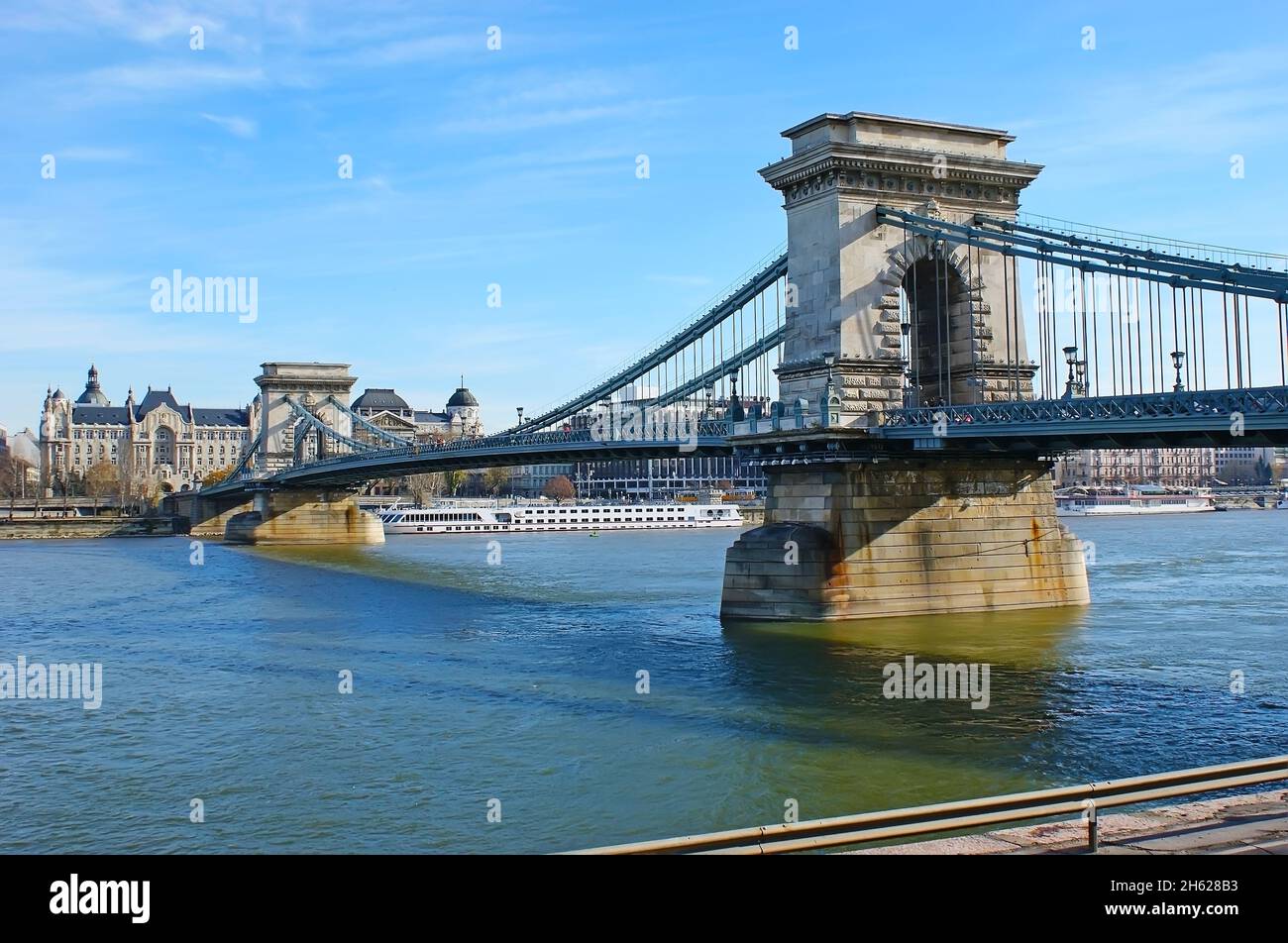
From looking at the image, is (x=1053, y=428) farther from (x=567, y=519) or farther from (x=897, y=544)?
(x=567, y=519)

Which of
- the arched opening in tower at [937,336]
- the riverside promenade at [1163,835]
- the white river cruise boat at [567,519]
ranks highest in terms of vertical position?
the arched opening in tower at [937,336]

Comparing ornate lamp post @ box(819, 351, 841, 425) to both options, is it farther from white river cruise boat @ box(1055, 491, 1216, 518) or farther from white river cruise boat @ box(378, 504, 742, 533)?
white river cruise boat @ box(1055, 491, 1216, 518)

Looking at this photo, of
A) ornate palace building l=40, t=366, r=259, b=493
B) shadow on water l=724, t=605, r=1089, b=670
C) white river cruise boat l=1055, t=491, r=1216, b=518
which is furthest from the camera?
ornate palace building l=40, t=366, r=259, b=493

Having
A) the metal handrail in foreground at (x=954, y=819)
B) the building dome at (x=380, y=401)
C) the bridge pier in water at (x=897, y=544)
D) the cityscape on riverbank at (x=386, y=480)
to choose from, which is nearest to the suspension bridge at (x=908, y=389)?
the bridge pier in water at (x=897, y=544)

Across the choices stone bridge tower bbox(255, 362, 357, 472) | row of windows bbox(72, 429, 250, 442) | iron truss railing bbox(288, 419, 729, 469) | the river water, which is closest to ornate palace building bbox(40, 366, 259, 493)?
row of windows bbox(72, 429, 250, 442)

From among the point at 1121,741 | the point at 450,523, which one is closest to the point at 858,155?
the point at 1121,741

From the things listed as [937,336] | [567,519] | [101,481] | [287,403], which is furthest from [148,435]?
[937,336]

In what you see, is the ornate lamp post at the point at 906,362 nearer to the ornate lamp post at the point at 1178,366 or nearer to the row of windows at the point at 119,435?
the ornate lamp post at the point at 1178,366
